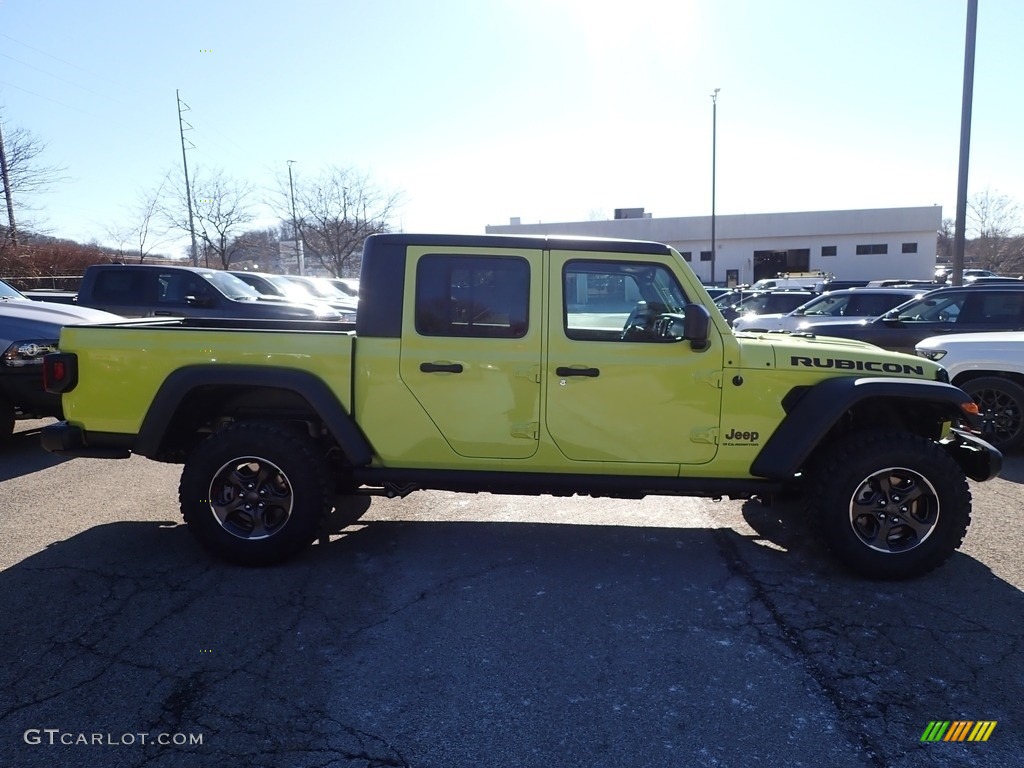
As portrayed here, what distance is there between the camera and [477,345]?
4.16 metres

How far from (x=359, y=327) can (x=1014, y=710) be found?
12.0 ft

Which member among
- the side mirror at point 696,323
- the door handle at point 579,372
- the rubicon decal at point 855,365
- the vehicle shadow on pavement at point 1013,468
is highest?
the side mirror at point 696,323

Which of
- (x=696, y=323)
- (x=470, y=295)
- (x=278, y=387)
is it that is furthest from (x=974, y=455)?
(x=278, y=387)

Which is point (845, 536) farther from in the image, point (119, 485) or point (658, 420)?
point (119, 485)

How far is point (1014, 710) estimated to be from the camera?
9.41 feet

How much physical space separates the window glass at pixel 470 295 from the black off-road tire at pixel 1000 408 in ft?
17.7

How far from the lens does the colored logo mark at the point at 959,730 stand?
269 centimetres

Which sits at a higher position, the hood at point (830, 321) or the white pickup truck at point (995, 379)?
the hood at point (830, 321)

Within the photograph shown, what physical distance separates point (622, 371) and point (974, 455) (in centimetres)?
230

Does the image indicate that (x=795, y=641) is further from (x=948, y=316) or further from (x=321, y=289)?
(x=321, y=289)

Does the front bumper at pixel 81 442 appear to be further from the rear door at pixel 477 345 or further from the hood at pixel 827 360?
the hood at pixel 827 360

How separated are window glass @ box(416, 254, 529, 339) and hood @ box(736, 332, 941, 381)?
1.40m

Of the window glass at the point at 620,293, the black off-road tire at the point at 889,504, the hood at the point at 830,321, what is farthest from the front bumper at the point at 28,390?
the hood at the point at 830,321

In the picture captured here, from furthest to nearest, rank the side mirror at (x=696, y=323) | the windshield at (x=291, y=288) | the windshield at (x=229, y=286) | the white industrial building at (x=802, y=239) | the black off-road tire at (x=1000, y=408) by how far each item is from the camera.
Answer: the white industrial building at (x=802, y=239) → the windshield at (x=291, y=288) → the windshield at (x=229, y=286) → the black off-road tire at (x=1000, y=408) → the side mirror at (x=696, y=323)
